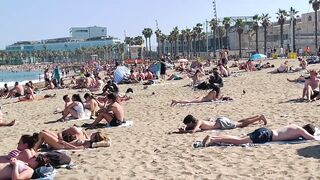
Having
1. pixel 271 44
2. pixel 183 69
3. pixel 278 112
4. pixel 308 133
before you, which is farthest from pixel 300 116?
pixel 271 44

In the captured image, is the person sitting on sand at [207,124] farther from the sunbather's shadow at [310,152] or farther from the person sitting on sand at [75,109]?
the person sitting on sand at [75,109]

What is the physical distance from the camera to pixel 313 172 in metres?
6.02

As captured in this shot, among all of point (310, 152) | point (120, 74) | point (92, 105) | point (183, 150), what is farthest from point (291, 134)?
point (120, 74)

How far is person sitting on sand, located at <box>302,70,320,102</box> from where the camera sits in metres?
12.7

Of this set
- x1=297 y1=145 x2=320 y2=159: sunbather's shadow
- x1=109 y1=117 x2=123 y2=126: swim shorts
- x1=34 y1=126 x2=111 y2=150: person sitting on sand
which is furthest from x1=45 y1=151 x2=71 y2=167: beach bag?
x1=109 y1=117 x2=123 y2=126: swim shorts

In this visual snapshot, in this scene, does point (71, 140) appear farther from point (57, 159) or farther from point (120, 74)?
point (120, 74)

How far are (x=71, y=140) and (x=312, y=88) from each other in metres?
7.50

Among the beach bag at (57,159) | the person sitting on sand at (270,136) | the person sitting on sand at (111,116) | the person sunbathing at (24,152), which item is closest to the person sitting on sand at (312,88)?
the person sitting on sand at (270,136)

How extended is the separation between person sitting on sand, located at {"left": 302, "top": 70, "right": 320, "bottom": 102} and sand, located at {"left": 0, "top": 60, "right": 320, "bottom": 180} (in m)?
0.47

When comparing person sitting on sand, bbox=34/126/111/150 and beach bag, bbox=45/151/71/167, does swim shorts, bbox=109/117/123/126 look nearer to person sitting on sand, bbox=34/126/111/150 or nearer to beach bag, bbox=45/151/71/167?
person sitting on sand, bbox=34/126/111/150

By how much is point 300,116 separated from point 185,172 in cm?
491

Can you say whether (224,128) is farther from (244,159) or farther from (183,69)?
(183,69)

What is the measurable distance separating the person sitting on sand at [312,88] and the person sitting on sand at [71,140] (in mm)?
6507

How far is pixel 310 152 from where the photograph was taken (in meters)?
7.05
